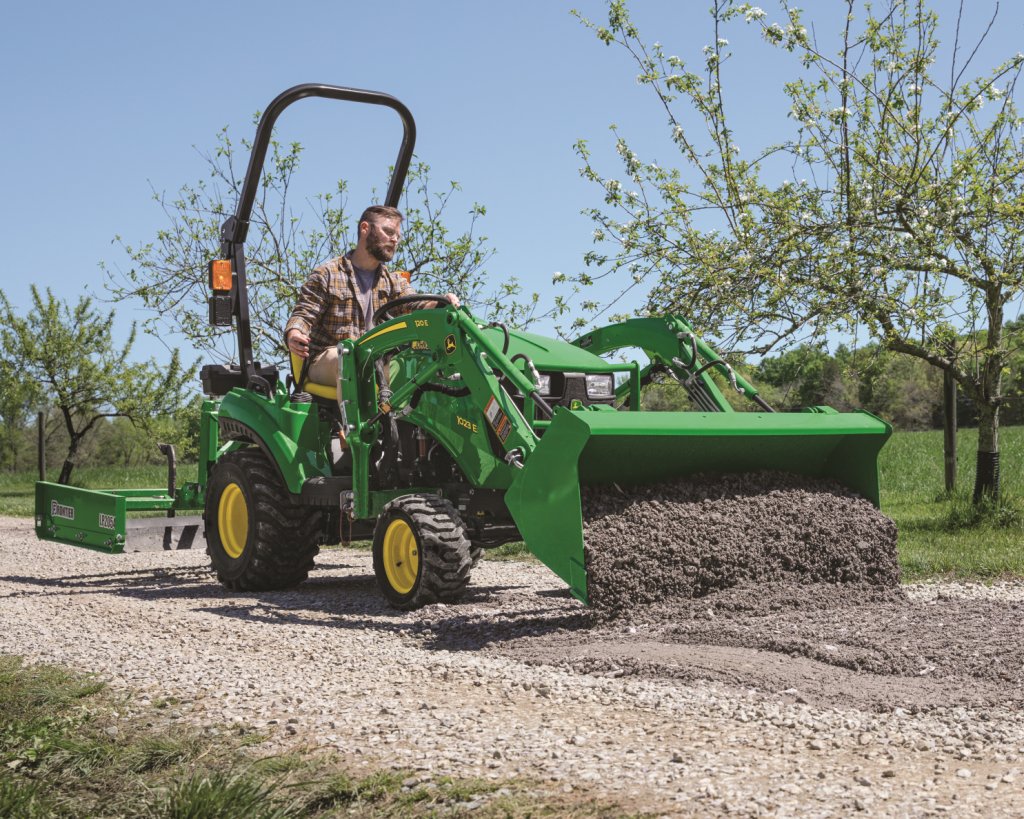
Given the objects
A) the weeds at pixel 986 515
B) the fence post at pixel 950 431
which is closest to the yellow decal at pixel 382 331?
the weeds at pixel 986 515

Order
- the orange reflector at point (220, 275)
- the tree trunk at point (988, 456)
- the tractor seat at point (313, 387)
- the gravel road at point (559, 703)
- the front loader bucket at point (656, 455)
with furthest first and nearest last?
Answer: the tree trunk at point (988, 456) → the orange reflector at point (220, 275) → the tractor seat at point (313, 387) → the front loader bucket at point (656, 455) → the gravel road at point (559, 703)

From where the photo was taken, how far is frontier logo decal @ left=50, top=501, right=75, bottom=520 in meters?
8.00

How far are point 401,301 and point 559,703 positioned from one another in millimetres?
3104

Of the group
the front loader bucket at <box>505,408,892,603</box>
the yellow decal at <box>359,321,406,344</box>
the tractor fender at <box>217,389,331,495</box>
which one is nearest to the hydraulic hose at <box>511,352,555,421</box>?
the front loader bucket at <box>505,408,892,603</box>

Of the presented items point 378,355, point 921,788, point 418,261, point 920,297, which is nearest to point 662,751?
point 921,788

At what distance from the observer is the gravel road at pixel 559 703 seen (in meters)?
2.88

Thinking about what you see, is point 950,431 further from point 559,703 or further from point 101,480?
point 101,480

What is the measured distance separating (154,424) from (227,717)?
22.3m

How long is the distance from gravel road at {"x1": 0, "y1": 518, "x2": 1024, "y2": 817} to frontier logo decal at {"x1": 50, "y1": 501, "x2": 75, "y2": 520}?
1.79 metres

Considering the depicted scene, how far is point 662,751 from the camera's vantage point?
315 centimetres

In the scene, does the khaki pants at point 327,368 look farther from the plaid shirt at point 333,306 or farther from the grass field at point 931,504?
the grass field at point 931,504

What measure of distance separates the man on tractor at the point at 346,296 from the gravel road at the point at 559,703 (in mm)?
1657

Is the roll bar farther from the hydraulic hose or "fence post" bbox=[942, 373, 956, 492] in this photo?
"fence post" bbox=[942, 373, 956, 492]

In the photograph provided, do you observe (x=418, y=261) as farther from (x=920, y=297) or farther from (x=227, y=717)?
(x=227, y=717)
